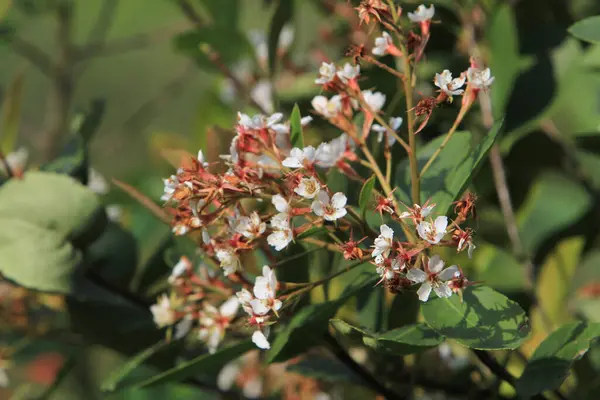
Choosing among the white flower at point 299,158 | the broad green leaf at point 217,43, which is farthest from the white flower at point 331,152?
the broad green leaf at point 217,43

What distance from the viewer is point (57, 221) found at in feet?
2.49

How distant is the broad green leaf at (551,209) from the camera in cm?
96

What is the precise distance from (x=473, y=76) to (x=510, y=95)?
38cm

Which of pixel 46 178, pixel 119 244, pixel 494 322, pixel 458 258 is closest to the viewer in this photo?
pixel 494 322

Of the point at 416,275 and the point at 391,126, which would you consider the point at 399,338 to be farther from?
the point at 391,126

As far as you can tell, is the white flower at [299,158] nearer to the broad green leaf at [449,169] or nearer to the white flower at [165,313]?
the broad green leaf at [449,169]

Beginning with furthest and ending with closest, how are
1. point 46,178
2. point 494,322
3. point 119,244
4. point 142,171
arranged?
point 142,171, point 119,244, point 46,178, point 494,322

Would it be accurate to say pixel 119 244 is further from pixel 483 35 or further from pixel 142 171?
pixel 483 35

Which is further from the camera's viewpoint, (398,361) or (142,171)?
(142,171)

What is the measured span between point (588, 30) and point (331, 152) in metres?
0.25

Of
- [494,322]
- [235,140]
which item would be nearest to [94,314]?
[235,140]

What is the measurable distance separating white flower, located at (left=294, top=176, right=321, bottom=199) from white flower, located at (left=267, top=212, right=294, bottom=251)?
21 millimetres

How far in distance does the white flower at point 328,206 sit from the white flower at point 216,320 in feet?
0.51

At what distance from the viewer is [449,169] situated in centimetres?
66
